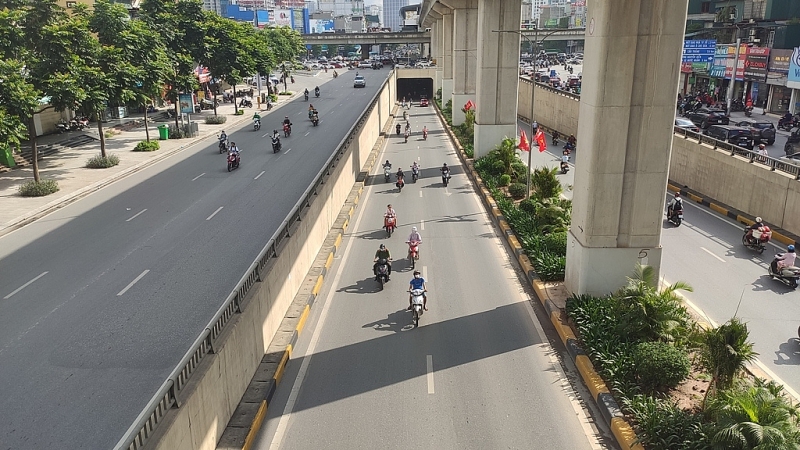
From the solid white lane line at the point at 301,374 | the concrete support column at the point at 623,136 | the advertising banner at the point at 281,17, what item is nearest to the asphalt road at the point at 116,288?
the solid white lane line at the point at 301,374

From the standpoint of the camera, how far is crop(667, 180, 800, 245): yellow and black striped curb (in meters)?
21.0

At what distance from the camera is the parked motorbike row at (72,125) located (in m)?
43.7

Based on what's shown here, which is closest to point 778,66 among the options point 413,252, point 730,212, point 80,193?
point 730,212

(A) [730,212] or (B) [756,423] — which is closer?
(B) [756,423]

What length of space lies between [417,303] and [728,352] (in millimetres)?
6683

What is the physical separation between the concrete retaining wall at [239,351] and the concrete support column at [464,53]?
33398mm

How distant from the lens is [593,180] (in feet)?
47.8

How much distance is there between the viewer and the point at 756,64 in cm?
5456

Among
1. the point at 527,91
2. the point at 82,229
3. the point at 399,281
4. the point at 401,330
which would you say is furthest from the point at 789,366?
the point at 527,91

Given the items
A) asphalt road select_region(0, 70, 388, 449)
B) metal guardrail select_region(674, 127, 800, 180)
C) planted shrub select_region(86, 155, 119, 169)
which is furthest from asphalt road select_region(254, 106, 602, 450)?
planted shrub select_region(86, 155, 119, 169)

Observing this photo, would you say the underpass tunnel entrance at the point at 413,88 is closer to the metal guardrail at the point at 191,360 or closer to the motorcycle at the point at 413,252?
the motorcycle at the point at 413,252

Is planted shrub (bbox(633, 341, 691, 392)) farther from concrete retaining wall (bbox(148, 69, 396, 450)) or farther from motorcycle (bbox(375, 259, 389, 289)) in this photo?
motorcycle (bbox(375, 259, 389, 289))

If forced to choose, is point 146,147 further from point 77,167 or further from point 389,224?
point 389,224

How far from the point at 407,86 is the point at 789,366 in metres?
80.4
